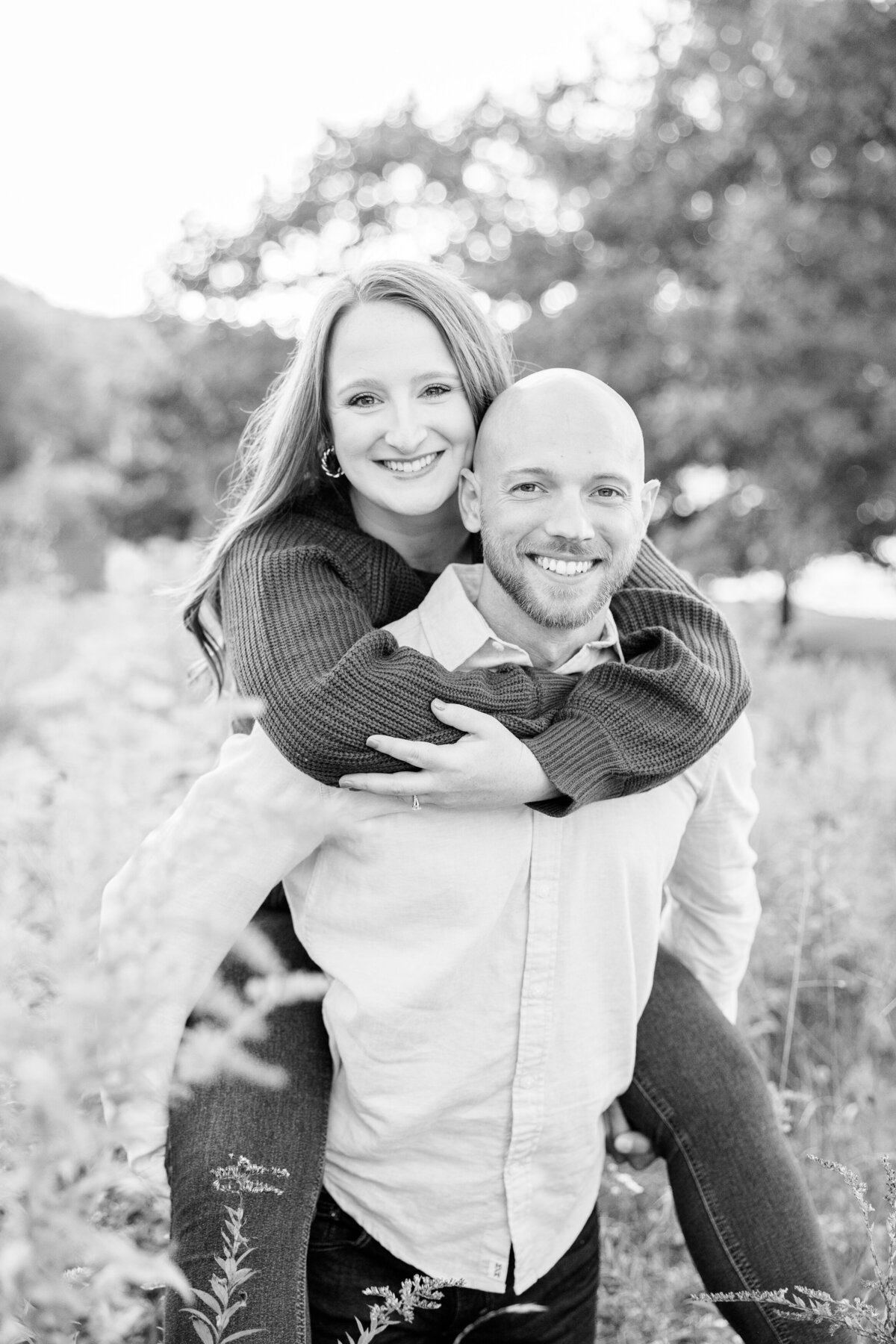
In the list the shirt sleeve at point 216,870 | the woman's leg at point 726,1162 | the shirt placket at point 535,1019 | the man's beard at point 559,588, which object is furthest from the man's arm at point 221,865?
the woman's leg at point 726,1162

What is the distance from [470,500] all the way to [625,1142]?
129 centimetres

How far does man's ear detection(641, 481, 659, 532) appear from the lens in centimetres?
219

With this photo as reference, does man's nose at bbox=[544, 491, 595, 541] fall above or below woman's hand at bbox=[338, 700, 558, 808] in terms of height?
above

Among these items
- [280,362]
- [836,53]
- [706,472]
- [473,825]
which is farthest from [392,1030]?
[280,362]

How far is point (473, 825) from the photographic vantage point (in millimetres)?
1994

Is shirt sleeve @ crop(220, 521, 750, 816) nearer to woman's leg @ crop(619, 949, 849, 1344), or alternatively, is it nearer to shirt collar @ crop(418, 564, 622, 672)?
shirt collar @ crop(418, 564, 622, 672)

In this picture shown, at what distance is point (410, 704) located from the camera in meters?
1.92

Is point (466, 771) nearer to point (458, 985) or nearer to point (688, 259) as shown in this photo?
point (458, 985)

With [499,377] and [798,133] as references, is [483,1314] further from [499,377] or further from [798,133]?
[798,133]

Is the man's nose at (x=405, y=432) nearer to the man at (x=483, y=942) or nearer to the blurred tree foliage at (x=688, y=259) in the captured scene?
the man at (x=483, y=942)

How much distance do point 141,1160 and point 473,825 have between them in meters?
0.83

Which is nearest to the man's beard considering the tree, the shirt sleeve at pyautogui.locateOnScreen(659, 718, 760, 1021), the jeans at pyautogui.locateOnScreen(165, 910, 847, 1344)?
the shirt sleeve at pyautogui.locateOnScreen(659, 718, 760, 1021)

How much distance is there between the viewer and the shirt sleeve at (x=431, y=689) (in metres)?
1.89

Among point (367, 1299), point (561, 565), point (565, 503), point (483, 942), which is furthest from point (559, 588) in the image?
point (367, 1299)
